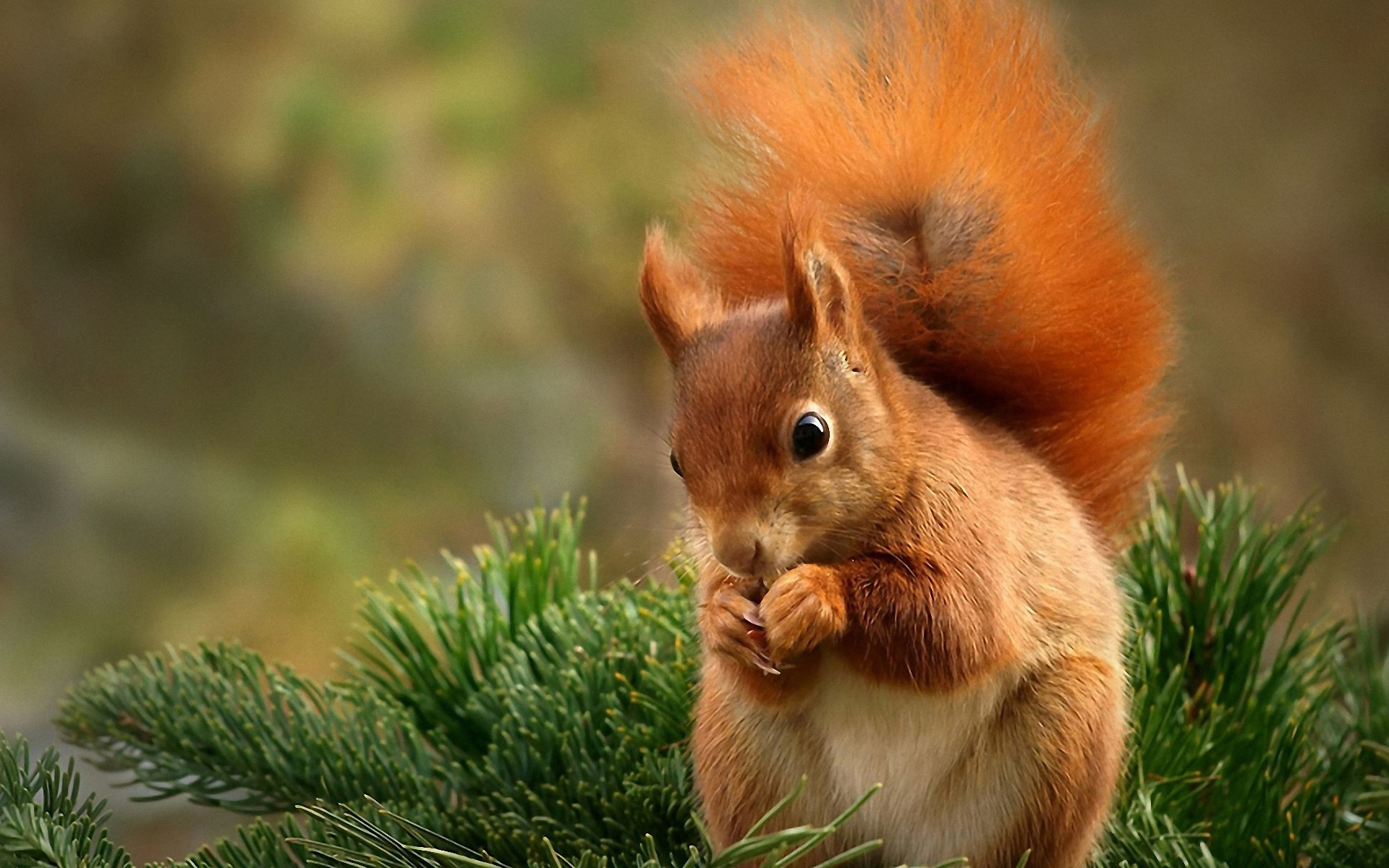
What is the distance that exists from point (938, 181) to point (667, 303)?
0.63ft

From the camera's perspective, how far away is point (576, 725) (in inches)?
34.2

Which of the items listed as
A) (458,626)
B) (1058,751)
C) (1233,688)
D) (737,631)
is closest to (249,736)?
(458,626)

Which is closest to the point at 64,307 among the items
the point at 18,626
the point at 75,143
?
the point at 75,143

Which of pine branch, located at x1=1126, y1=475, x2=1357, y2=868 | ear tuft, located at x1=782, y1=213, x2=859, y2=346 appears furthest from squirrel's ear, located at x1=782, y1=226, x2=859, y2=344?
pine branch, located at x1=1126, y1=475, x2=1357, y2=868

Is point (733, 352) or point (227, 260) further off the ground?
point (227, 260)

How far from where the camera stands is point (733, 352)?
688mm

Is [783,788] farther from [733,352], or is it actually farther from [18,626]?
[18,626]

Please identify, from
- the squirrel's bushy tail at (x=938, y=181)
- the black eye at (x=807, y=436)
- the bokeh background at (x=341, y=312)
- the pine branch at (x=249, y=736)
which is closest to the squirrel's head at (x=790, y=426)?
the black eye at (x=807, y=436)

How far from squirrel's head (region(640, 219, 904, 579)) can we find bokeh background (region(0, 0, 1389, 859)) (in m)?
1.45

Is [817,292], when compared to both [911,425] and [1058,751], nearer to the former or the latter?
[911,425]

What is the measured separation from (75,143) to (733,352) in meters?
1.91

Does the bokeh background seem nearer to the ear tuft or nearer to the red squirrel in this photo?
the red squirrel

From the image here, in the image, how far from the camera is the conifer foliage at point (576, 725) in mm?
792

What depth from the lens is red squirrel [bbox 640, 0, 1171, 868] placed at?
0.67 meters
